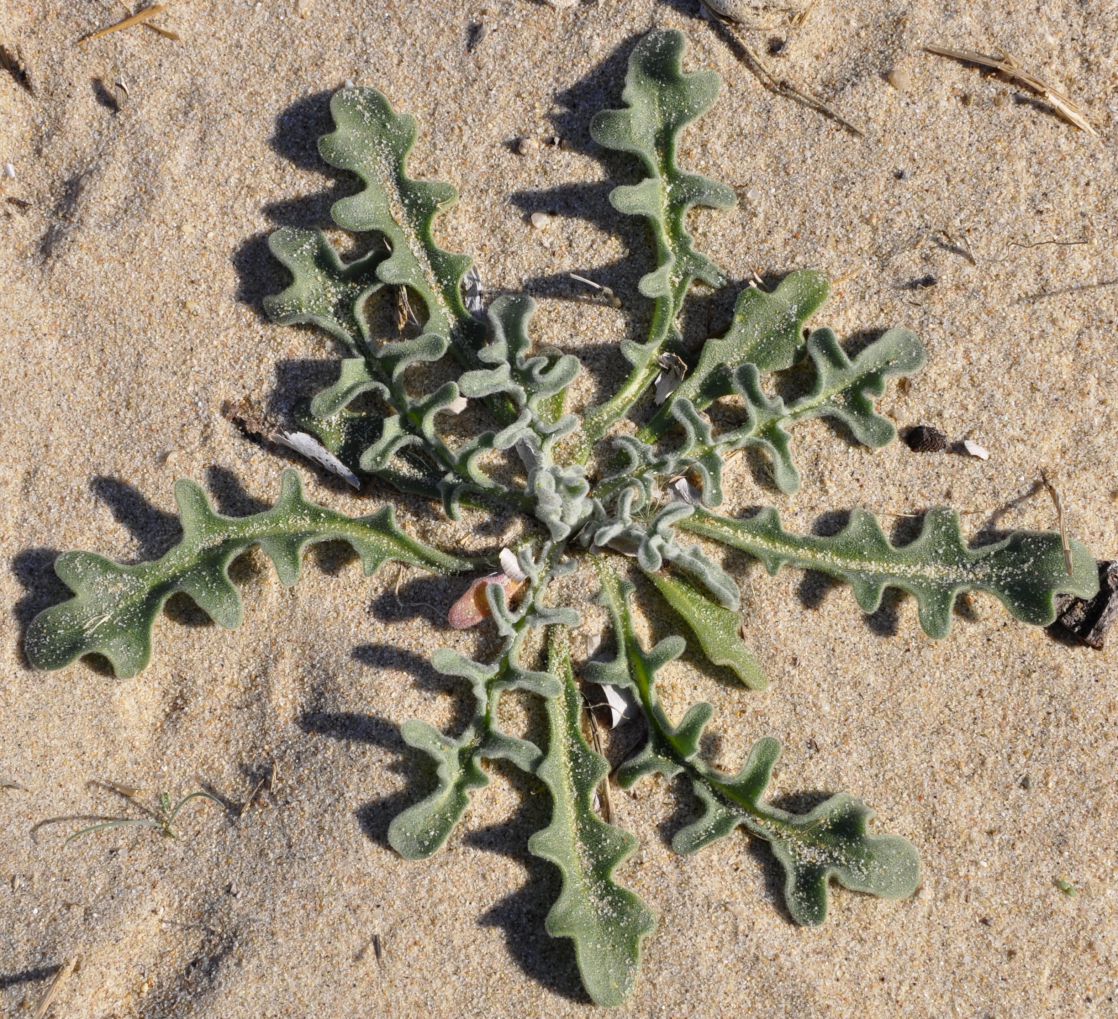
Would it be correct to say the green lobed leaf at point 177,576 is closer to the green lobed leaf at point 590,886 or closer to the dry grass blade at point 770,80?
the green lobed leaf at point 590,886

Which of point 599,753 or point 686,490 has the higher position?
point 686,490

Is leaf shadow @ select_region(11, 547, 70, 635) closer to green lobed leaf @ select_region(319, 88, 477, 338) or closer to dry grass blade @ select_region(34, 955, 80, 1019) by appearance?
dry grass blade @ select_region(34, 955, 80, 1019)

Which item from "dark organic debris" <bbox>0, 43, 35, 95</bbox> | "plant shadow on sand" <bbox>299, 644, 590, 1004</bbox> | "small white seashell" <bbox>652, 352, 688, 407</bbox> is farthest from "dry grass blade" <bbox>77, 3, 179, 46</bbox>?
"plant shadow on sand" <bbox>299, 644, 590, 1004</bbox>

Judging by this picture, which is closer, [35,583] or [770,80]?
[35,583]

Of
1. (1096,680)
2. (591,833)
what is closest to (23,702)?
(591,833)

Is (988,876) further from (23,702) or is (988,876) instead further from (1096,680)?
(23,702)

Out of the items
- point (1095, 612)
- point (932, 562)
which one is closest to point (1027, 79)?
point (932, 562)

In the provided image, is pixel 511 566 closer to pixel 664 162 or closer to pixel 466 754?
pixel 466 754
